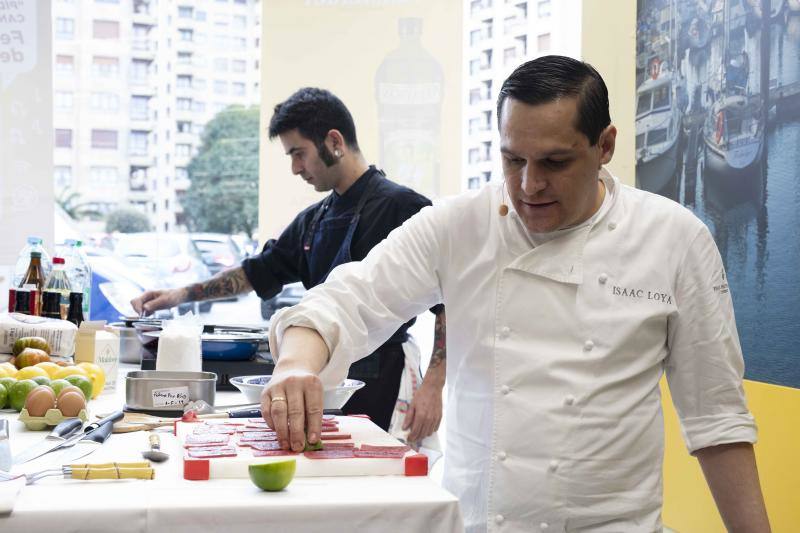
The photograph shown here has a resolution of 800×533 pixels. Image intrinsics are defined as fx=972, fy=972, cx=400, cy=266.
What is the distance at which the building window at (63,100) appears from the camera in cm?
610

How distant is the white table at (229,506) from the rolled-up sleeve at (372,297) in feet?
1.03

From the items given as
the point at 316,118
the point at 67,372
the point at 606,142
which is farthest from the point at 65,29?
the point at 606,142

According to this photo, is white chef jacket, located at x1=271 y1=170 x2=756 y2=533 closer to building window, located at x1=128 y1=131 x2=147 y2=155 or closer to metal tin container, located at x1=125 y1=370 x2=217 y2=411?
metal tin container, located at x1=125 y1=370 x2=217 y2=411

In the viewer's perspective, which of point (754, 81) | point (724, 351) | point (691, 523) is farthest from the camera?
point (691, 523)

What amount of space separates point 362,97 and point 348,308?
447cm

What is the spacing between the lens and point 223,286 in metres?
3.70

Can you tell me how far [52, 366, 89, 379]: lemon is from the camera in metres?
2.00

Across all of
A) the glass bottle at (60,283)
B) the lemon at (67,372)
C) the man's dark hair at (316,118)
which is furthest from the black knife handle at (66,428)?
the man's dark hair at (316,118)

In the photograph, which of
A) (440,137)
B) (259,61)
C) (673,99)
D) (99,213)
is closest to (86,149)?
(99,213)

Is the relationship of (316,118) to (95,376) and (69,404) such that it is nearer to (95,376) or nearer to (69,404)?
→ (95,376)

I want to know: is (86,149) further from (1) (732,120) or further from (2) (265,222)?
(1) (732,120)

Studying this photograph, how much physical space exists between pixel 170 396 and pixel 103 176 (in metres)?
4.59

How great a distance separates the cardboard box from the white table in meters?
1.04

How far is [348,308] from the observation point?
5.48ft
